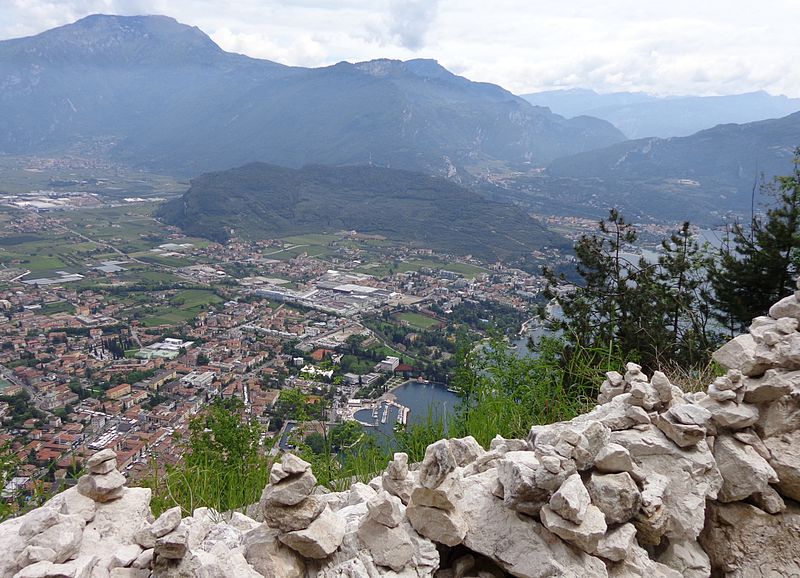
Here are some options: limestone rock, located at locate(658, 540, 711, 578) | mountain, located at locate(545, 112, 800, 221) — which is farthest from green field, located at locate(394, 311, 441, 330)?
mountain, located at locate(545, 112, 800, 221)

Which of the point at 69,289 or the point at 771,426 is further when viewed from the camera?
the point at 69,289

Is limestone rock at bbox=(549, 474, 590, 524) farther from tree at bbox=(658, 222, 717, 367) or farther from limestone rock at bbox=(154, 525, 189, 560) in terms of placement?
tree at bbox=(658, 222, 717, 367)

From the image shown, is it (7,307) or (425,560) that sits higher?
(425,560)

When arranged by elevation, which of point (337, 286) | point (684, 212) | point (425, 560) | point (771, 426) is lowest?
point (337, 286)

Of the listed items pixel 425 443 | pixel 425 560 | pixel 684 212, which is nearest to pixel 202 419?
pixel 425 443

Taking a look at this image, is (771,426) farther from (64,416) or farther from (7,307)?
(7,307)

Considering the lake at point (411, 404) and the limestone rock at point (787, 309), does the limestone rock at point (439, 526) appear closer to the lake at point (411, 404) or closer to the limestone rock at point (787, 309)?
the lake at point (411, 404)
